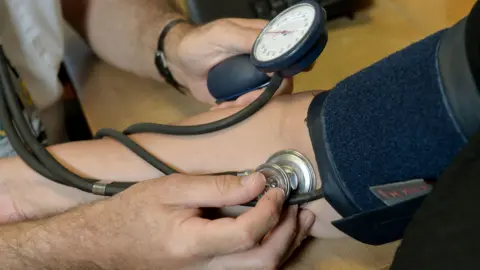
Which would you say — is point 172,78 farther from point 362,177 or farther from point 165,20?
point 362,177

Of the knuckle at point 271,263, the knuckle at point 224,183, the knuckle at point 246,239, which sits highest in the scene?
the knuckle at point 224,183

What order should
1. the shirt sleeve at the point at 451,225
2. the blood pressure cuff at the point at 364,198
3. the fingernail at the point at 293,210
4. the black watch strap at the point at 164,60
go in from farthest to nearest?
the black watch strap at the point at 164,60, the fingernail at the point at 293,210, the blood pressure cuff at the point at 364,198, the shirt sleeve at the point at 451,225

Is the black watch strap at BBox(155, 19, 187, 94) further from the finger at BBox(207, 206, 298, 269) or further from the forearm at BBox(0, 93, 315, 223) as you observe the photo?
the finger at BBox(207, 206, 298, 269)

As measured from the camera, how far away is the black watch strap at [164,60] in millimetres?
811

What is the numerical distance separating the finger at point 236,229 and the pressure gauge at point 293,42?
0.43ft

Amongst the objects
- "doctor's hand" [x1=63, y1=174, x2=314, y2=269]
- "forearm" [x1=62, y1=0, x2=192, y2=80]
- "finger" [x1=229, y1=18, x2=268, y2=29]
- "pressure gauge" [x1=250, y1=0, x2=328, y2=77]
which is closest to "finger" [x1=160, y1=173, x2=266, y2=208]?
"doctor's hand" [x1=63, y1=174, x2=314, y2=269]

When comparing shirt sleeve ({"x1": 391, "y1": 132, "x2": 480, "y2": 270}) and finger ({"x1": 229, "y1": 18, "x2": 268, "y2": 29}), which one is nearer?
shirt sleeve ({"x1": 391, "y1": 132, "x2": 480, "y2": 270})

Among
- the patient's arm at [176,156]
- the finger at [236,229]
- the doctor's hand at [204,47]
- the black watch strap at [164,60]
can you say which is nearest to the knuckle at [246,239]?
the finger at [236,229]

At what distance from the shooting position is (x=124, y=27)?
0.88 m

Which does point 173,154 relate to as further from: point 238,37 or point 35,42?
point 35,42

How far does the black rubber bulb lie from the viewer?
619 mm

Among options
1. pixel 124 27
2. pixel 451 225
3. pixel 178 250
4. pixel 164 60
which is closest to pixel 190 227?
pixel 178 250

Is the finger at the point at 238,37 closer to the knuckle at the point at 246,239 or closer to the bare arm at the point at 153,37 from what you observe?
the bare arm at the point at 153,37

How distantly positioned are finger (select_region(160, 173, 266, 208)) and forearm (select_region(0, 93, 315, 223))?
79mm
